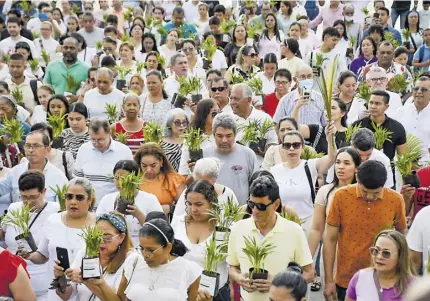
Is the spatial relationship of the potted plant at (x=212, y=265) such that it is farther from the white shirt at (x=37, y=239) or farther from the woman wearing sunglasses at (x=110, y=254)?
the white shirt at (x=37, y=239)

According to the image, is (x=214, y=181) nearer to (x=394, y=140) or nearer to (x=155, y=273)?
(x=155, y=273)

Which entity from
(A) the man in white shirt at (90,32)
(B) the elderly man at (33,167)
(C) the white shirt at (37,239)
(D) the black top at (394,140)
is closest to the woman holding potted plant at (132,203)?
(C) the white shirt at (37,239)

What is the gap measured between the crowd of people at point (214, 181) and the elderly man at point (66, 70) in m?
0.03

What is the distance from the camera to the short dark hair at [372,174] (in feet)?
22.3

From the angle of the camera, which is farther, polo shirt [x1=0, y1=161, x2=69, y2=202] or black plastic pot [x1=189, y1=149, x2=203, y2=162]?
black plastic pot [x1=189, y1=149, x2=203, y2=162]

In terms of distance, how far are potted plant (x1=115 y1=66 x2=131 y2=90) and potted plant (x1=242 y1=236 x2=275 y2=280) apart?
269 inches

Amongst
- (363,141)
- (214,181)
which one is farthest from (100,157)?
(363,141)

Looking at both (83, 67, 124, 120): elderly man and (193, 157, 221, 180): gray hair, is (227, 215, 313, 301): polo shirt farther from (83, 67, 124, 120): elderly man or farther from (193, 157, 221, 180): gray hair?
(83, 67, 124, 120): elderly man

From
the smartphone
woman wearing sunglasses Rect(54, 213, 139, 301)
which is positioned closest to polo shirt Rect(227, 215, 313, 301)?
woman wearing sunglasses Rect(54, 213, 139, 301)

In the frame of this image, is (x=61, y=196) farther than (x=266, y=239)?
Yes

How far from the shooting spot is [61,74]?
1389cm

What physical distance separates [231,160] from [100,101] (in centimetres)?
366

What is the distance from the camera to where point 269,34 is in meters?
16.8

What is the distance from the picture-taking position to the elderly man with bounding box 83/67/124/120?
1198 cm
